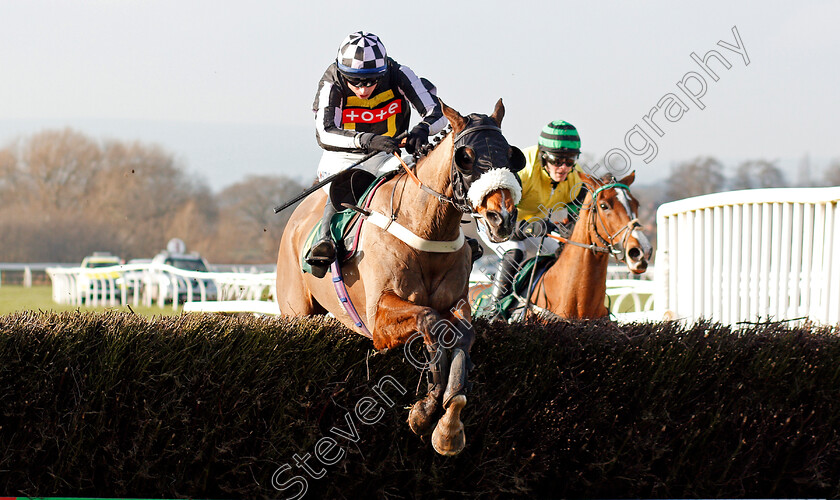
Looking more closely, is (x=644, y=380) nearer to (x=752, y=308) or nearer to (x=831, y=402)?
(x=831, y=402)

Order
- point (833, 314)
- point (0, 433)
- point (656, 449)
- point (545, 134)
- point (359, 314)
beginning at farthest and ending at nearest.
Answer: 1. point (545, 134)
2. point (833, 314)
3. point (359, 314)
4. point (656, 449)
5. point (0, 433)

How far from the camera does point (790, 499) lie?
13.8 feet

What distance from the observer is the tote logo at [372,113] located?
4.89 m

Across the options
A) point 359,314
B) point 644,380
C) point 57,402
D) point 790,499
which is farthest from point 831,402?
point 57,402

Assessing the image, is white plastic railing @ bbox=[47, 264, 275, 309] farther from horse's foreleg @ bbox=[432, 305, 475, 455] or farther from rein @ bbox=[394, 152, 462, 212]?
horse's foreleg @ bbox=[432, 305, 475, 455]

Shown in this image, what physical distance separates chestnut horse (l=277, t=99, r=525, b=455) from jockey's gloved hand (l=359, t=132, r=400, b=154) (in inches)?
6.0

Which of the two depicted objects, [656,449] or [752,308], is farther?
[752,308]

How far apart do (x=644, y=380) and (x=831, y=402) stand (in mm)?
1099

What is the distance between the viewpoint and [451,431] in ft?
11.6

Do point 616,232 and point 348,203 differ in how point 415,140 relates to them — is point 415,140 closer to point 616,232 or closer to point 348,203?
point 348,203

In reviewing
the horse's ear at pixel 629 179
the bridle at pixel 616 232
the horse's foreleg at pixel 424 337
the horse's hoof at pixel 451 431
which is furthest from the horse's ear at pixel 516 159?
the horse's ear at pixel 629 179

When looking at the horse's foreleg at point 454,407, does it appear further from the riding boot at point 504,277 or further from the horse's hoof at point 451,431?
the riding boot at point 504,277

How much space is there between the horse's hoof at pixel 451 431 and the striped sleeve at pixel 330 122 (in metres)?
1.60

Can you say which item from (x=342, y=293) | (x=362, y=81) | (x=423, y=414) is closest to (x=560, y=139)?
(x=362, y=81)
